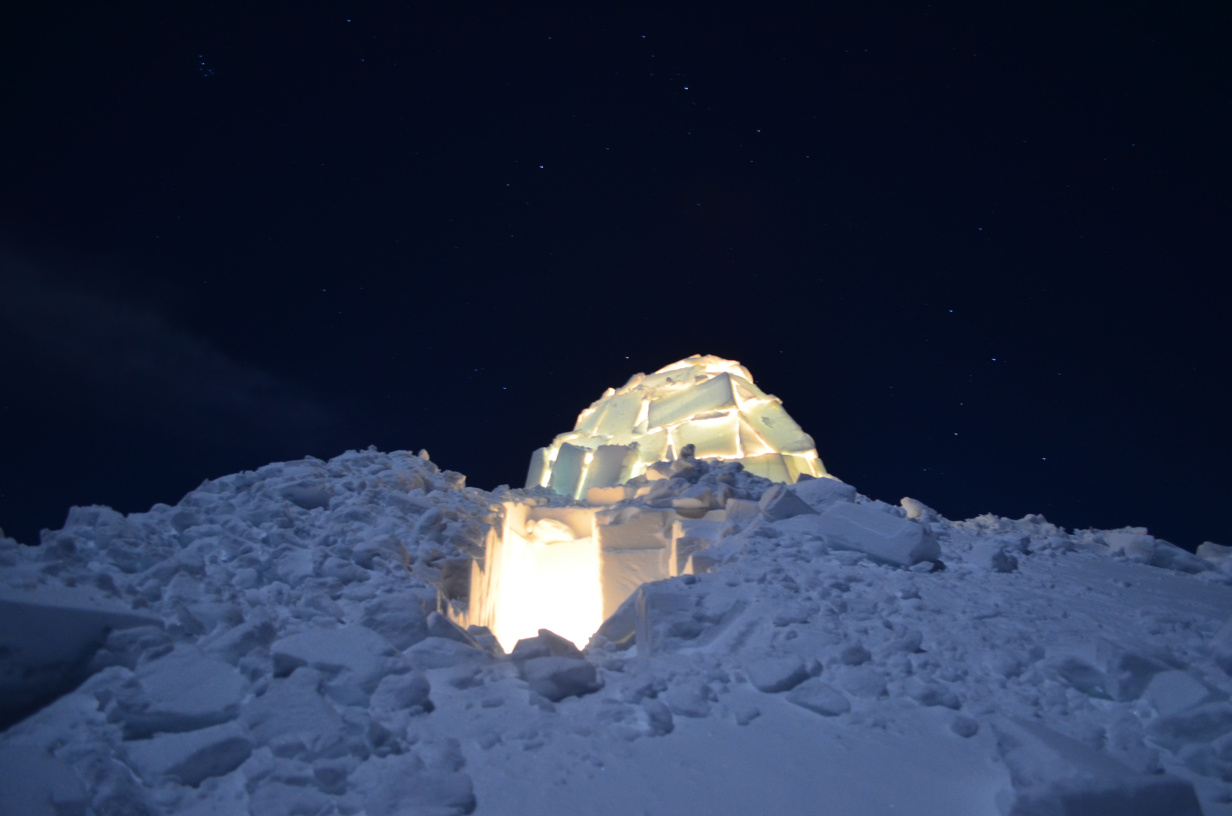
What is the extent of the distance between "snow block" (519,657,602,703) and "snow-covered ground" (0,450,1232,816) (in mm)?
11

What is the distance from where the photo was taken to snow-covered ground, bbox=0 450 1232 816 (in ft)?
8.28

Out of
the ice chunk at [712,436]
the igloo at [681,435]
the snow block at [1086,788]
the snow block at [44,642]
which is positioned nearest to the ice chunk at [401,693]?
the snow block at [44,642]

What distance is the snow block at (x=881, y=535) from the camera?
507 cm

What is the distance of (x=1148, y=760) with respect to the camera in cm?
282

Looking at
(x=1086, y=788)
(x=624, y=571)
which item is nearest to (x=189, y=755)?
(x=1086, y=788)

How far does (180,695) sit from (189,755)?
0.37 metres

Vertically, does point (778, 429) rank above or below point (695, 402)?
below

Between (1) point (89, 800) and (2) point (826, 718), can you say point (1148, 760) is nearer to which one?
(2) point (826, 718)

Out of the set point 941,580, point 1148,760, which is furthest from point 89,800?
point 941,580

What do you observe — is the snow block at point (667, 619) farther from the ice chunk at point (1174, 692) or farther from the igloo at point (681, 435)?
the igloo at point (681, 435)

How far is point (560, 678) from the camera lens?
10.7 feet

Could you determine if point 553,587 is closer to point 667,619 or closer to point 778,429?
point 778,429

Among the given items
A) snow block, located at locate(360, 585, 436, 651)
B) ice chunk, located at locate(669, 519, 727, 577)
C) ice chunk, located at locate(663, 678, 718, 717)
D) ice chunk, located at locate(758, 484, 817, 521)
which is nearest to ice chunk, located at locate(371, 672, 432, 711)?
snow block, located at locate(360, 585, 436, 651)

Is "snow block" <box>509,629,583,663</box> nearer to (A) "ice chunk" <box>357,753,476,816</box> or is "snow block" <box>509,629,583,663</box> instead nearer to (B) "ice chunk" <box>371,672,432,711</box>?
(B) "ice chunk" <box>371,672,432,711</box>
